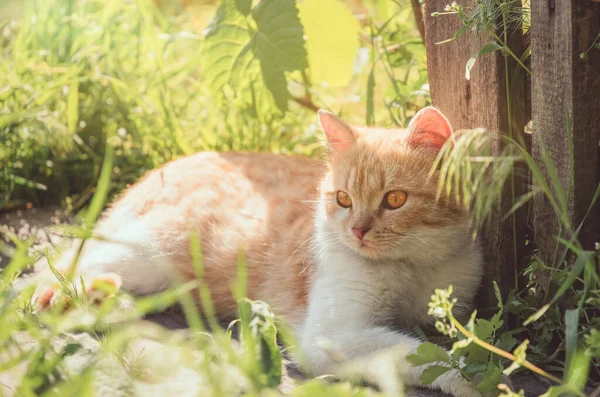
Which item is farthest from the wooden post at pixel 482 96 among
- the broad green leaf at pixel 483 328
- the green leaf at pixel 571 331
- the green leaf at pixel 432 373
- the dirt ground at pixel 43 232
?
the dirt ground at pixel 43 232

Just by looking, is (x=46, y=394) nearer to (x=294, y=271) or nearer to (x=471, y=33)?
(x=294, y=271)

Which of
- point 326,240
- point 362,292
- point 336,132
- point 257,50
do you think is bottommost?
point 362,292

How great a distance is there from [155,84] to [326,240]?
1893 millimetres

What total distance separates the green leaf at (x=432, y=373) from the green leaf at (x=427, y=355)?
0.02m

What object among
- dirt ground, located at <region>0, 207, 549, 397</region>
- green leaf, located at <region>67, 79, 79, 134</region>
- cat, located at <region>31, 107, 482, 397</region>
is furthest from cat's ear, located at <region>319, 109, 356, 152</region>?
green leaf, located at <region>67, 79, 79, 134</region>

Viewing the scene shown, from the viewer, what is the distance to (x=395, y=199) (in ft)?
7.38

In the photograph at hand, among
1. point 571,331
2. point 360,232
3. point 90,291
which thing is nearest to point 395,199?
point 360,232

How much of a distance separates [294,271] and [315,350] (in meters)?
0.46

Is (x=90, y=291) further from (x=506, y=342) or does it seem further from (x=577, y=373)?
(x=577, y=373)

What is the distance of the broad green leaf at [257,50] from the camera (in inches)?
117

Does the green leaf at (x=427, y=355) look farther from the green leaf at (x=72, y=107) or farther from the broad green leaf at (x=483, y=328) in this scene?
the green leaf at (x=72, y=107)

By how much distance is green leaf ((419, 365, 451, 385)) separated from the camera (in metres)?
1.85

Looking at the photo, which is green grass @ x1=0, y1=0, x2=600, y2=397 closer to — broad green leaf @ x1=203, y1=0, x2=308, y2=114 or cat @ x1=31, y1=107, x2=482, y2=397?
broad green leaf @ x1=203, y1=0, x2=308, y2=114

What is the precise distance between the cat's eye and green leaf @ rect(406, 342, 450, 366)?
2.22 ft
